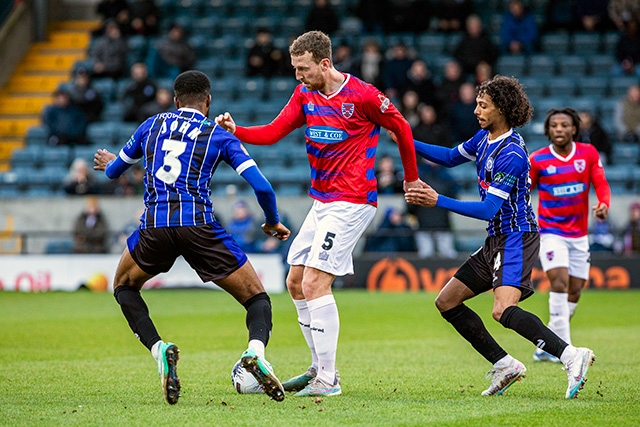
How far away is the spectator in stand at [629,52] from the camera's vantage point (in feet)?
68.8

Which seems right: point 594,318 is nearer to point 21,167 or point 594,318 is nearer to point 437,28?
point 437,28

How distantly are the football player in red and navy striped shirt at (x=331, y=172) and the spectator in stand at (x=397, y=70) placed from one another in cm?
1330

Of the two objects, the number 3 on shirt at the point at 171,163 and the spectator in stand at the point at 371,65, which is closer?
the number 3 on shirt at the point at 171,163

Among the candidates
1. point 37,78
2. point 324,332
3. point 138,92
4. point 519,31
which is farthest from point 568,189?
point 37,78

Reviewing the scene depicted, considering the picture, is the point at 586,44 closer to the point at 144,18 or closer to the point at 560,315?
the point at 144,18

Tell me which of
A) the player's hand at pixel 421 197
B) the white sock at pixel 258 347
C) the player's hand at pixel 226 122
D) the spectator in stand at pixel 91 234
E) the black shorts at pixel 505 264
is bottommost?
the spectator in stand at pixel 91 234

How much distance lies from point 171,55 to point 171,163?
1610 centimetres

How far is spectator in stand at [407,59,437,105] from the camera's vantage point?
20062mm

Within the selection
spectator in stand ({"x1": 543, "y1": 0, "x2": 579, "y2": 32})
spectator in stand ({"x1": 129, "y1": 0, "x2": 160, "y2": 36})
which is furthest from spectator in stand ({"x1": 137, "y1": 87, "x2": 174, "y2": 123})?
spectator in stand ({"x1": 543, "y1": 0, "x2": 579, "y2": 32})

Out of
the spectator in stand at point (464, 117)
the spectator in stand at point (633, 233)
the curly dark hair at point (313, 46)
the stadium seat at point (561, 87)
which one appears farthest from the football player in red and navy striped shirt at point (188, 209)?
the stadium seat at point (561, 87)

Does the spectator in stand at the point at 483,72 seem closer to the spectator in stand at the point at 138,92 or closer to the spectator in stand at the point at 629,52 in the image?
the spectator in stand at the point at 629,52

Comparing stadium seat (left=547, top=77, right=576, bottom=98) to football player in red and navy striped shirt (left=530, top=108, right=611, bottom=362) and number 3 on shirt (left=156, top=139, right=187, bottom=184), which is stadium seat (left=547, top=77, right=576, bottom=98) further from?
number 3 on shirt (left=156, top=139, right=187, bottom=184)

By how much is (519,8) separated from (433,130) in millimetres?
4674

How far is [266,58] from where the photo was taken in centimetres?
2195
